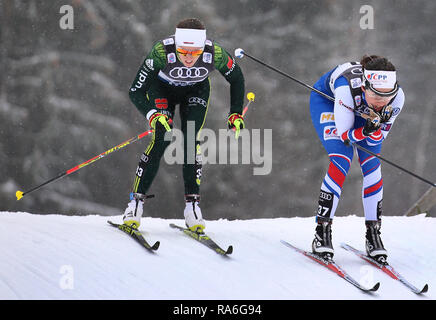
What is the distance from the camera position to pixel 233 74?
3.84 metres

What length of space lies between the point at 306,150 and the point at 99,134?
1.97 m

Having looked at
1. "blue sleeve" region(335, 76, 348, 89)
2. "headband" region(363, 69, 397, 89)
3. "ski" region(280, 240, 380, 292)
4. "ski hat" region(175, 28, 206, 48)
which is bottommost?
"ski" region(280, 240, 380, 292)

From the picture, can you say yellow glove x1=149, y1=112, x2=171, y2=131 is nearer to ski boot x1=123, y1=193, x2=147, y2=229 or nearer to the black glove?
ski boot x1=123, y1=193, x2=147, y2=229

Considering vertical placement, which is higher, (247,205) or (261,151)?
(261,151)

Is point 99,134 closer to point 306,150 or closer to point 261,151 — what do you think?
point 261,151

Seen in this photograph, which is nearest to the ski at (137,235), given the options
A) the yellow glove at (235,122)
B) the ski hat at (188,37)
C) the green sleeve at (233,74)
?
the yellow glove at (235,122)

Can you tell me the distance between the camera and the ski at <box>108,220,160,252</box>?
3.26 meters

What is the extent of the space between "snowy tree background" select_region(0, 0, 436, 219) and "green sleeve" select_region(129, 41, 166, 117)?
7.00 ft

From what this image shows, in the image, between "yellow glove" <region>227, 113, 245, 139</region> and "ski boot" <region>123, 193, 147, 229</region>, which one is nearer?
"ski boot" <region>123, 193, 147, 229</region>

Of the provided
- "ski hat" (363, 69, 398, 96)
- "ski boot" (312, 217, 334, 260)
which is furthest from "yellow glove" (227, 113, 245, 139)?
"ski hat" (363, 69, 398, 96)

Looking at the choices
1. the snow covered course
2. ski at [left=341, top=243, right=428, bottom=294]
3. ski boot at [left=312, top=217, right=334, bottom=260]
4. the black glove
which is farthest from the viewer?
ski boot at [left=312, top=217, right=334, bottom=260]

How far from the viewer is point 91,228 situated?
369 cm

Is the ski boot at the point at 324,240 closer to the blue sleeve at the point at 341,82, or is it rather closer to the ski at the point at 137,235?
the blue sleeve at the point at 341,82

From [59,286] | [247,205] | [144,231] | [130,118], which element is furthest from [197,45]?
[247,205]
